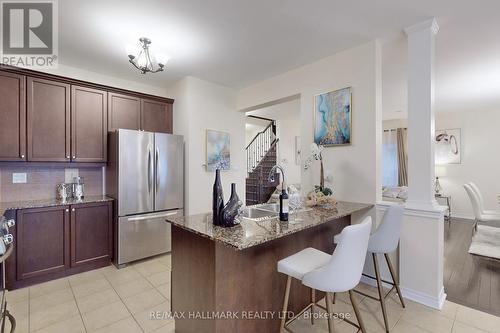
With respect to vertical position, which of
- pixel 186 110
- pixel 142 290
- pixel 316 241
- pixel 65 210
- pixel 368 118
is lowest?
Result: pixel 142 290

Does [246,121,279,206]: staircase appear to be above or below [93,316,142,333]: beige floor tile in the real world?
above

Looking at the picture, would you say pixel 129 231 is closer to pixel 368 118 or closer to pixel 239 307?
pixel 239 307

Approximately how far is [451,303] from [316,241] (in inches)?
56.5

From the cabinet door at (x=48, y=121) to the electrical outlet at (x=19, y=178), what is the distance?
0.40m

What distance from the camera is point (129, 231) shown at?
3160 mm

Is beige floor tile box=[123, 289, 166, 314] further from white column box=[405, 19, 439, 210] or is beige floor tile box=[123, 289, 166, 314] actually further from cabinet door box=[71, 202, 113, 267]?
white column box=[405, 19, 439, 210]

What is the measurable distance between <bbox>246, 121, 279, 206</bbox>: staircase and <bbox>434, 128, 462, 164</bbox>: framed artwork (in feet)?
14.4

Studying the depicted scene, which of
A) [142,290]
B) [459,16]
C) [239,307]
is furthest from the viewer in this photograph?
[142,290]

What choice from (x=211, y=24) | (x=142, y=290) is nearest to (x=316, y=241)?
(x=142, y=290)

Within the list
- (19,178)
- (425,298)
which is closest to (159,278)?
(19,178)

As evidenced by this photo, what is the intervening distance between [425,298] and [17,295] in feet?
13.5

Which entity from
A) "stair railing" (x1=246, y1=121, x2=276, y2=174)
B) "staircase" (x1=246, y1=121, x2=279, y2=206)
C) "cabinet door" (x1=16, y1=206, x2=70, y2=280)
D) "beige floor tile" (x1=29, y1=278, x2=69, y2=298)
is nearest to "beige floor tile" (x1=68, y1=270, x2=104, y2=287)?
"beige floor tile" (x1=29, y1=278, x2=69, y2=298)

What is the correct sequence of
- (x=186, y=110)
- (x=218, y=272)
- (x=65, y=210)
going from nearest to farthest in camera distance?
(x=218, y=272) → (x=65, y=210) → (x=186, y=110)

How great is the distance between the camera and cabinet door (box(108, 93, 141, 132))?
345 cm
